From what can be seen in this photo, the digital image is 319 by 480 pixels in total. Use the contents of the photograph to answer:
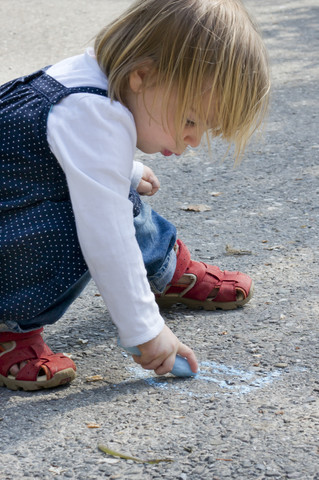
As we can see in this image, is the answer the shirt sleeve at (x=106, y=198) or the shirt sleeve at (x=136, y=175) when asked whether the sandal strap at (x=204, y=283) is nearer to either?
the shirt sleeve at (x=136, y=175)

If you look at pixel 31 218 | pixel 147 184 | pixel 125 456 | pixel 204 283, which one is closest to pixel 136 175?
pixel 147 184

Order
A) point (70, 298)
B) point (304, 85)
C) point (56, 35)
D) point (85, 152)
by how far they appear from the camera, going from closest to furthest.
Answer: point (85, 152), point (70, 298), point (304, 85), point (56, 35)

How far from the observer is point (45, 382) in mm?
1907

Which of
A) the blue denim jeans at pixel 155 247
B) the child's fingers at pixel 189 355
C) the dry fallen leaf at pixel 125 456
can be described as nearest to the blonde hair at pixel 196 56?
the blue denim jeans at pixel 155 247

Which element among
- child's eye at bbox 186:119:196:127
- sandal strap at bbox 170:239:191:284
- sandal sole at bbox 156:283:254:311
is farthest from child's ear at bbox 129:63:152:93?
sandal sole at bbox 156:283:254:311

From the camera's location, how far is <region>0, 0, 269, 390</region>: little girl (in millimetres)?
1694

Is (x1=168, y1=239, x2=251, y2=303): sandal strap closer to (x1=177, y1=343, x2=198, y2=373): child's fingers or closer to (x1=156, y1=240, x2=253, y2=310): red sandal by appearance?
(x1=156, y1=240, x2=253, y2=310): red sandal

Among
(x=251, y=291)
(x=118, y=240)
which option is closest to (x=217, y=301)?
(x=251, y=291)

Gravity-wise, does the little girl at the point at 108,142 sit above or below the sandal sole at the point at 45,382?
above

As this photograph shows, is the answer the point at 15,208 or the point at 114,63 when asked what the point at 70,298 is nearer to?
the point at 15,208

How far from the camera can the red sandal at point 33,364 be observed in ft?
6.26

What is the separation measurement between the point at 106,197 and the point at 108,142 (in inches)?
5.0

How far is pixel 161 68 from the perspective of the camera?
5.71ft

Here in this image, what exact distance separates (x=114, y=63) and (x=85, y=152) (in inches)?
10.5
